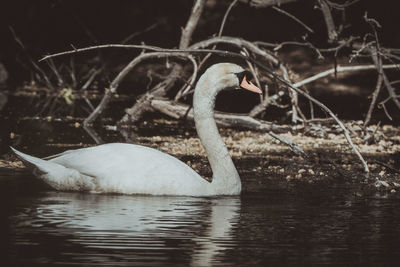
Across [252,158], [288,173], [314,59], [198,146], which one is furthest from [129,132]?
[314,59]

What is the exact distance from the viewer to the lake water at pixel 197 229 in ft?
18.7

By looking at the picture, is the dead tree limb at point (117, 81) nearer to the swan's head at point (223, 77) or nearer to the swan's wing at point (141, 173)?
the swan's head at point (223, 77)

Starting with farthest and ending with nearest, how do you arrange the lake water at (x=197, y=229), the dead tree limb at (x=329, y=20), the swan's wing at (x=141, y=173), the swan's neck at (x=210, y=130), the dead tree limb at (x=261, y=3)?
the dead tree limb at (x=261, y=3) → the dead tree limb at (x=329, y=20) → the swan's neck at (x=210, y=130) → the swan's wing at (x=141, y=173) → the lake water at (x=197, y=229)

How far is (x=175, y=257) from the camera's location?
566 centimetres

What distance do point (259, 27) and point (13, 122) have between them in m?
7.40

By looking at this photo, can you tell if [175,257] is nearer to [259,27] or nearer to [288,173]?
[288,173]

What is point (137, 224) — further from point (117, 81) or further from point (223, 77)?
point (117, 81)

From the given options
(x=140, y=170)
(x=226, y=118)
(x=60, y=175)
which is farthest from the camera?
(x=226, y=118)

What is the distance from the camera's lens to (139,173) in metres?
7.99

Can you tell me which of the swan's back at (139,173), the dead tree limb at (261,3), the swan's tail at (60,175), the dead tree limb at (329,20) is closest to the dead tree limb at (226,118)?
the dead tree limb at (329,20)

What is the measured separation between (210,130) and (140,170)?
32.8 inches

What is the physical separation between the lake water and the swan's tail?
0.11 metres

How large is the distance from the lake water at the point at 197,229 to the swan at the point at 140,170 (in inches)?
4.6

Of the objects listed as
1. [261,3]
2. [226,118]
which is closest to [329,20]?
[261,3]
